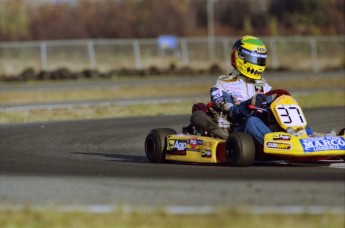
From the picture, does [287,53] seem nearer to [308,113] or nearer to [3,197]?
[308,113]

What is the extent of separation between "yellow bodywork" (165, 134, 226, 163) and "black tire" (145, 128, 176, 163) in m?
0.07

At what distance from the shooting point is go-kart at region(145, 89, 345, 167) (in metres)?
9.20

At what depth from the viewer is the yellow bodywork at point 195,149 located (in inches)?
388

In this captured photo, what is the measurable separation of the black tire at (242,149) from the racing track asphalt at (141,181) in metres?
0.12

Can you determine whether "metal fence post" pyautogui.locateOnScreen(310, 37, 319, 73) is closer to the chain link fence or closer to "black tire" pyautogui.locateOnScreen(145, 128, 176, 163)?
the chain link fence

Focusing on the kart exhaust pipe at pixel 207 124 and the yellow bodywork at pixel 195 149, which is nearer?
the yellow bodywork at pixel 195 149

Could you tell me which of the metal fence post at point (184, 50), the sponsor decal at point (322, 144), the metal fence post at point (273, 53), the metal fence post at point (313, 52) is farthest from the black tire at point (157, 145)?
the metal fence post at point (273, 53)

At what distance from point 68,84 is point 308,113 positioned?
12673 mm

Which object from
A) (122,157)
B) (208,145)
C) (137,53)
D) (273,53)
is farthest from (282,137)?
(273,53)

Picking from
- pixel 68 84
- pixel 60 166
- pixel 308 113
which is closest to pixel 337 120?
pixel 308 113

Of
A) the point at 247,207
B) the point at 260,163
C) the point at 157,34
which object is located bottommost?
the point at 157,34

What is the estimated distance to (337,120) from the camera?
16281 millimetres

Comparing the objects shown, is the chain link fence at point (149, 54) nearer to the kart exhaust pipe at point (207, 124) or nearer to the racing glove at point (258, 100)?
the kart exhaust pipe at point (207, 124)

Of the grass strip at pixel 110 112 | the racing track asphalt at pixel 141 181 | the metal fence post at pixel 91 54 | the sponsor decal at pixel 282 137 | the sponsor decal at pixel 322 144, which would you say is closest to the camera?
the racing track asphalt at pixel 141 181
